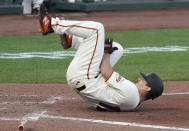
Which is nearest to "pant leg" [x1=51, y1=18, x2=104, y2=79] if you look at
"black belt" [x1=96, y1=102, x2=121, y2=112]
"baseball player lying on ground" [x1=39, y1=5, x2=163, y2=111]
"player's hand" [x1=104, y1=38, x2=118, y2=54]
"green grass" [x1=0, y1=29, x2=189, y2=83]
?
"baseball player lying on ground" [x1=39, y1=5, x2=163, y2=111]

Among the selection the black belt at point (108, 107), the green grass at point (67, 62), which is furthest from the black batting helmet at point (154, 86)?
the green grass at point (67, 62)

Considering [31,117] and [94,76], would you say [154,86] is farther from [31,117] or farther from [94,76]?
[31,117]

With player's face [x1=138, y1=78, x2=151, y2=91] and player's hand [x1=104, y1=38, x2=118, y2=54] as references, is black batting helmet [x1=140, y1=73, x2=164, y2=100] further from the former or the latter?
player's hand [x1=104, y1=38, x2=118, y2=54]

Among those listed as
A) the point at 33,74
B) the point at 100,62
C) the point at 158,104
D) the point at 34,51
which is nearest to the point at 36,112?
the point at 100,62

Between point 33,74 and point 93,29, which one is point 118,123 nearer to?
point 93,29

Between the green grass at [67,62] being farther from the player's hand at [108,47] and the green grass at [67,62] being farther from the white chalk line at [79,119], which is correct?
the white chalk line at [79,119]

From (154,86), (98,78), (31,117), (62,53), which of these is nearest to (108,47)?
(98,78)
